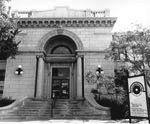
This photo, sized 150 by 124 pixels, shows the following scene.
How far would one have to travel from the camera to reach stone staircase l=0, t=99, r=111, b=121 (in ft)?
42.4

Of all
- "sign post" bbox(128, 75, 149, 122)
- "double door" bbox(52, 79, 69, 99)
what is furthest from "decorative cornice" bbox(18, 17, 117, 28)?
"sign post" bbox(128, 75, 149, 122)

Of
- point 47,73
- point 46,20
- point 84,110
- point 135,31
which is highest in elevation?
point 46,20

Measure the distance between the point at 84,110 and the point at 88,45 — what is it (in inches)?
338

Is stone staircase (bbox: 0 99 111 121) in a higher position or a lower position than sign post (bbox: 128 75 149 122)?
lower

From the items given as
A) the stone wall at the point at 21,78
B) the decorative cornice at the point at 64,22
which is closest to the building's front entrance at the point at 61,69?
the decorative cornice at the point at 64,22

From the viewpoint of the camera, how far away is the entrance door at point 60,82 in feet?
66.4

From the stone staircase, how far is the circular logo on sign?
6.37 m

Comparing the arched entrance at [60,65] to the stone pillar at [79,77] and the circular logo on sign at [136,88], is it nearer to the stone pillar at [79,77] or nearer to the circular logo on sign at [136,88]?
the stone pillar at [79,77]

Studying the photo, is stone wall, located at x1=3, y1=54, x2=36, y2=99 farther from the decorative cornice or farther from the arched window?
the decorative cornice

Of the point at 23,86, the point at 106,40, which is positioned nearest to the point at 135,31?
the point at 106,40

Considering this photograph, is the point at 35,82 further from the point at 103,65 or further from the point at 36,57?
the point at 103,65

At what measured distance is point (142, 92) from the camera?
23.6 feet

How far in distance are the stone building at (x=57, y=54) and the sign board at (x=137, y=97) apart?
423 inches

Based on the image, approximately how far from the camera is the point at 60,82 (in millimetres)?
20516
